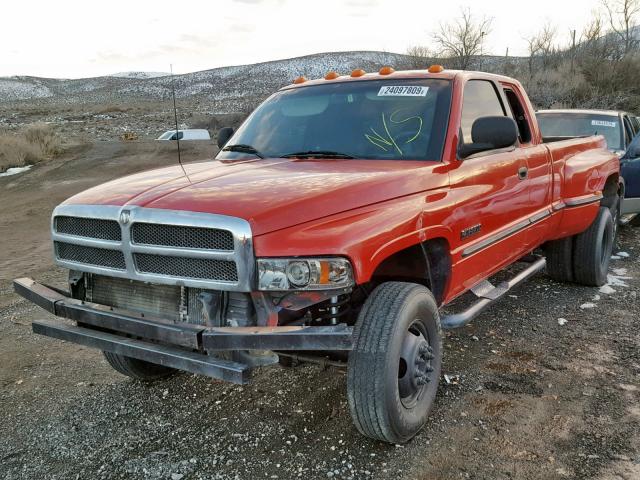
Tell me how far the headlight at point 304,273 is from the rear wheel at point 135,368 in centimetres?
164

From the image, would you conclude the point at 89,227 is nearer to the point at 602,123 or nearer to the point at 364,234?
the point at 364,234

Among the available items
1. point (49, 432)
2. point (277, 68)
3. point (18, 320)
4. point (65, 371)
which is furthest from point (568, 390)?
point (277, 68)

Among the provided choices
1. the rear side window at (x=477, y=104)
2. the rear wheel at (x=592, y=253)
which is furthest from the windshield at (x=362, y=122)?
the rear wheel at (x=592, y=253)

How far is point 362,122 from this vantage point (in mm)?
3842

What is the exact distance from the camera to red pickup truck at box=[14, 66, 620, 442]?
2.61m

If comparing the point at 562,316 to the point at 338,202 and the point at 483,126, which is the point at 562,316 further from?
the point at 338,202

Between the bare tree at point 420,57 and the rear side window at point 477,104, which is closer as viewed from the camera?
the rear side window at point 477,104

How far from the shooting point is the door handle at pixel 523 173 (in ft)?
14.2

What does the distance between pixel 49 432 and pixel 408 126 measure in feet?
9.55

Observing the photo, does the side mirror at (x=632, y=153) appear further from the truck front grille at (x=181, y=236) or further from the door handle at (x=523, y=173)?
the truck front grille at (x=181, y=236)

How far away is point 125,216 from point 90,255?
1.56 feet

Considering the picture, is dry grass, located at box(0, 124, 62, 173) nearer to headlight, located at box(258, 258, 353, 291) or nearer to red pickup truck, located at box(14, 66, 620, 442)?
red pickup truck, located at box(14, 66, 620, 442)

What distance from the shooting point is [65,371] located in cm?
423

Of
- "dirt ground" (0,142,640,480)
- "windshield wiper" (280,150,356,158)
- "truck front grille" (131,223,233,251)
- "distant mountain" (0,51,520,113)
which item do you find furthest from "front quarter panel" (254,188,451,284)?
"distant mountain" (0,51,520,113)
